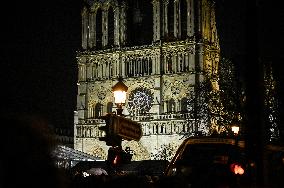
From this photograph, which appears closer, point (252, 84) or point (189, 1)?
point (252, 84)

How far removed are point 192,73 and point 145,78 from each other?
18.2 feet

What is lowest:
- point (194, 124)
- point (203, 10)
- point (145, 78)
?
point (194, 124)

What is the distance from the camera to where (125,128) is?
9.88 m

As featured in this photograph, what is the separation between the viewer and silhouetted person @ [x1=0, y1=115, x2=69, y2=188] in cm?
140

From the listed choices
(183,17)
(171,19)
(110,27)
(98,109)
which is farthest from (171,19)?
(98,109)

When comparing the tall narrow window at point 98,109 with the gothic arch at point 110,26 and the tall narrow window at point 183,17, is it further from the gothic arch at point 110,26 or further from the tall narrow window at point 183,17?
the tall narrow window at point 183,17

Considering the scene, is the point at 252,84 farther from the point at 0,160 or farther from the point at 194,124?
the point at 194,124

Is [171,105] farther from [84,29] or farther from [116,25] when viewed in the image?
[84,29]

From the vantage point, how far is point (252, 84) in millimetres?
7391

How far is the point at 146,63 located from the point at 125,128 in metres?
51.9

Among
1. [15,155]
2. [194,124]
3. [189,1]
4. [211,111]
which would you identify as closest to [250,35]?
[15,155]

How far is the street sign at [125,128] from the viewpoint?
31.8ft

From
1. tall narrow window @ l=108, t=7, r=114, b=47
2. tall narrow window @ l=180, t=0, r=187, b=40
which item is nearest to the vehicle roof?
tall narrow window @ l=180, t=0, r=187, b=40

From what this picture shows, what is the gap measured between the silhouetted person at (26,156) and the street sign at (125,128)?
26.4 ft
